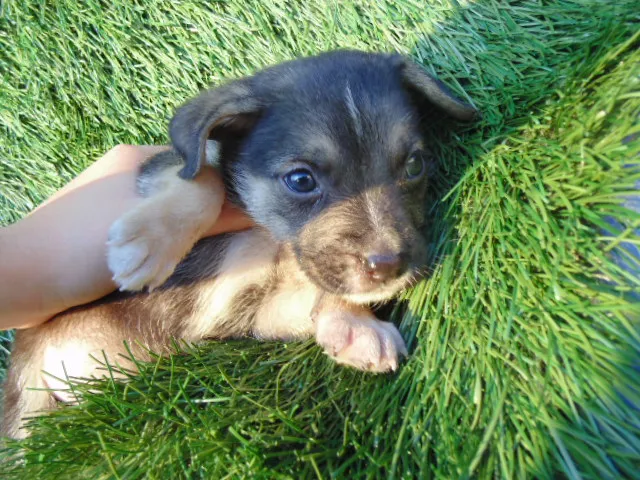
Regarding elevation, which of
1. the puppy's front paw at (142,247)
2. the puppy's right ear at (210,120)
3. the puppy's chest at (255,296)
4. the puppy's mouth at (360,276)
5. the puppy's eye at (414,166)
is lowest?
the puppy's chest at (255,296)

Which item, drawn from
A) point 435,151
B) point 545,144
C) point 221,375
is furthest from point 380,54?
point 221,375

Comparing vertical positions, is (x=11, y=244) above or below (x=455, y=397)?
above

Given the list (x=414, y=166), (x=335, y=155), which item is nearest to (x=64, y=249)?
(x=335, y=155)

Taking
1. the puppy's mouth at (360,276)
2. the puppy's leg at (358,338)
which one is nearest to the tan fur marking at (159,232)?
the puppy's mouth at (360,276)

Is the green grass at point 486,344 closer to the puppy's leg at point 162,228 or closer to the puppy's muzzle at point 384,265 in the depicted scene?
the puppy's muzzle at point 384,265

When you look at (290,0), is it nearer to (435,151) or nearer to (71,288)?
(435,151)

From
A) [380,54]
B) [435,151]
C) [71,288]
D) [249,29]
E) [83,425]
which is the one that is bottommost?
[83,425]

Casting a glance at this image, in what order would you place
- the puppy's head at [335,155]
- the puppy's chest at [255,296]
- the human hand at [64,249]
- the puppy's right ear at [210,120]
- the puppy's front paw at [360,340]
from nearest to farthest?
the puppy's front paw at [360,340] → the puppy's head at [335,155] → the puppy's right ear at [210,120] → the human hand at [64,249] → the puppy's chest at [255,296]
